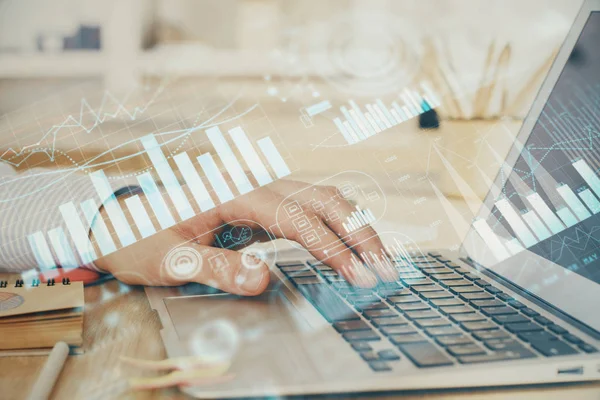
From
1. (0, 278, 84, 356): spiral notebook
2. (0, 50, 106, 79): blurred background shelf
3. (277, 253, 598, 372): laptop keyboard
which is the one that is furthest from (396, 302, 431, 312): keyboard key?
(0, 50, 106, 79): blurred background shelf

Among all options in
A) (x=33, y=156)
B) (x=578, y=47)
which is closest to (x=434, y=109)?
(x=578, y=47)

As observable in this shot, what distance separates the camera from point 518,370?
0.98ft

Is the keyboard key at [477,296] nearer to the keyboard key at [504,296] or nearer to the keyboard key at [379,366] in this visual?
the keyboard key at [504,296]

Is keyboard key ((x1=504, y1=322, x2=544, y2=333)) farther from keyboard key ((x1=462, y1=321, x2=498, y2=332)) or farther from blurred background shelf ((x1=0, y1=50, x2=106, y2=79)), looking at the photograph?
blurred background shelf ((x1=0, y1=50, x2=106, y2=79))

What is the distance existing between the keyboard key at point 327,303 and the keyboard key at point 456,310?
0.23 feet

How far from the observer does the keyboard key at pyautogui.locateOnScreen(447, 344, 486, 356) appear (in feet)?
1.02

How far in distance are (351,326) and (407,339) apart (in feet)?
0.14

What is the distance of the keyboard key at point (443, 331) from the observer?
343mm

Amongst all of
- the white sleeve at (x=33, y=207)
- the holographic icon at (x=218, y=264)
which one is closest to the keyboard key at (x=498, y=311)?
the holographic icon at (x=218, y=264)

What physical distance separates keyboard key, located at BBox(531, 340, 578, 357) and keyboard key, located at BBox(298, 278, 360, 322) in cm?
12

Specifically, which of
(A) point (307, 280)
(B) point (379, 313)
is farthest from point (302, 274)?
(B) point (379, 313)

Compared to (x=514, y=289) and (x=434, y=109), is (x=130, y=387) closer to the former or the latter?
(x=514, y=289)

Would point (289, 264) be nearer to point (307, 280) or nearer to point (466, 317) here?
point (307, 280)

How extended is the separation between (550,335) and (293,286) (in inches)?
8.2
